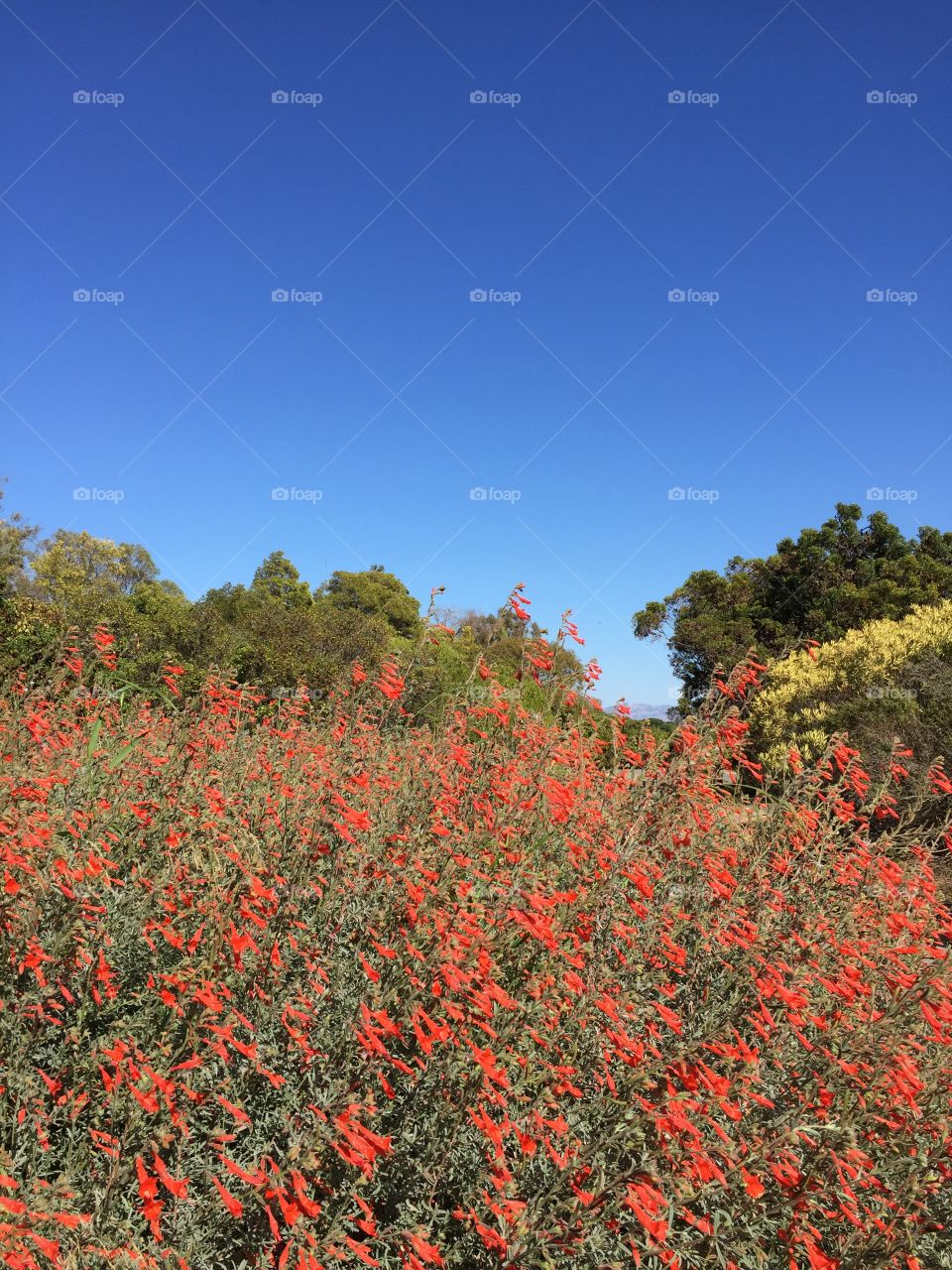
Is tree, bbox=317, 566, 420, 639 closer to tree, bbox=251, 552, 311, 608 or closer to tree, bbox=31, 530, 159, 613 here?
tree, bbox=251, 552, 311, 608

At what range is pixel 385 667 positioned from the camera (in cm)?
385

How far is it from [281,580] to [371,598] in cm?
683

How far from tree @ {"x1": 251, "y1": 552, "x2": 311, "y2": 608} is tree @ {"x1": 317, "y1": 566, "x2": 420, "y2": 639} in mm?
1425

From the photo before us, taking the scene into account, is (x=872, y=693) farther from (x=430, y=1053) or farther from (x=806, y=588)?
(x=806, y=588)

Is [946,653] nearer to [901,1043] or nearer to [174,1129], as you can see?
[901,1043]

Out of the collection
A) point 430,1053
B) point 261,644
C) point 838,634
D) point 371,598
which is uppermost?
point 371,598

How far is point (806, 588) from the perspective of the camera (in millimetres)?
30109

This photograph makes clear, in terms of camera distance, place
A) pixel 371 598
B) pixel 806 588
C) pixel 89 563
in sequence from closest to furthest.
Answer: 1. pixel 806 588
2. pixel 371 598
3. pixel 89 563

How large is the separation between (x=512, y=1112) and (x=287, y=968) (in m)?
1.01

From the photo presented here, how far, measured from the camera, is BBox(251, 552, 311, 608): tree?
49.6 m

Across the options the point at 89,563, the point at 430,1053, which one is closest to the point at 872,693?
the point at 430,1053

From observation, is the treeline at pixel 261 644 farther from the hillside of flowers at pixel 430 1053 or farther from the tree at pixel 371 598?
the tree at pixel 371 598

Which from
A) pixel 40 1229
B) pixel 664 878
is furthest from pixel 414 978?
pixel 664 878

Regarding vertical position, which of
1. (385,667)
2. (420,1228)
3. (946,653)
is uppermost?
(946,653)
